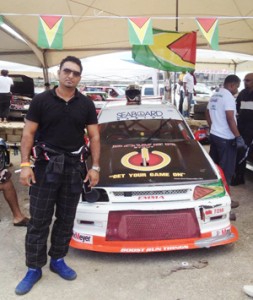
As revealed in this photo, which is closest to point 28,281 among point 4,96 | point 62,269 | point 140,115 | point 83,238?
point 62,269

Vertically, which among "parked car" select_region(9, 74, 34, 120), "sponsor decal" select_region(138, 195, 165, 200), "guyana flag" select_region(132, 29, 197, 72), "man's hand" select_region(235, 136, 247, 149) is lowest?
"parked car" select_region(9, 74, 34, 120)

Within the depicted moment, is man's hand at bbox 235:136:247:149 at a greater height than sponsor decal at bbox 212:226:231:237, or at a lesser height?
greater

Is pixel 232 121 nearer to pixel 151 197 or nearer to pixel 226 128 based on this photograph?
pixel 226 128

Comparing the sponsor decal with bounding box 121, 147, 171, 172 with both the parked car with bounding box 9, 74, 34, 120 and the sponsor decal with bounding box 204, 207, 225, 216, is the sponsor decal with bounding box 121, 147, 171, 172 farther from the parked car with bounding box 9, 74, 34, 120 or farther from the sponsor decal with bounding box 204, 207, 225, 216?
the parked car with bounding box 9, 74, 34, 120

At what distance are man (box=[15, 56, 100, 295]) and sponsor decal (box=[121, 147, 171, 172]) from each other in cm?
87

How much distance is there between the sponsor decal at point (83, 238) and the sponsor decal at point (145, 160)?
891mm

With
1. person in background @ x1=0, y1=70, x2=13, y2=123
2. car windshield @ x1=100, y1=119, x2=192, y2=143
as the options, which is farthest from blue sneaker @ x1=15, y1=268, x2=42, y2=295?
person in background @ x1=0, y1=70, x2=13, y2=123

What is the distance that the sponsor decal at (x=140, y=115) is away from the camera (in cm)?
526

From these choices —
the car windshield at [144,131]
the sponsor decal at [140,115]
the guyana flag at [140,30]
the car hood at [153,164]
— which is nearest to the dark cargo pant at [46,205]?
the car hood at [153,164]

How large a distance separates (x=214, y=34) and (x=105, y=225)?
3421 mm

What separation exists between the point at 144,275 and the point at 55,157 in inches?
53.9

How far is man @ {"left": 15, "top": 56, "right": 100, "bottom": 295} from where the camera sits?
10.2 feet

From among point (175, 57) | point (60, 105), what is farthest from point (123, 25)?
point (60, 105)

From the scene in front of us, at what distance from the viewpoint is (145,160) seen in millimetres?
4234
